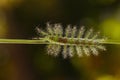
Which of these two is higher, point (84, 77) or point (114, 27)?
point (114, 27)

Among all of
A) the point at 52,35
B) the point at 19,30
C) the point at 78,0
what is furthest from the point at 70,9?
the point at 52,35

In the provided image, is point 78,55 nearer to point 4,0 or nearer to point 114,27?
point 114,27

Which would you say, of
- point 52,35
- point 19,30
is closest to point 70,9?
point 19,30

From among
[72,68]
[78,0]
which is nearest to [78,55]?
[72,68]

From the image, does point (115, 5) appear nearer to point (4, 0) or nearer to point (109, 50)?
point (109, 50)

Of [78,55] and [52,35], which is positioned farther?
[78,55]

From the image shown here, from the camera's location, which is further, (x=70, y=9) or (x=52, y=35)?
(x=70, y=9)

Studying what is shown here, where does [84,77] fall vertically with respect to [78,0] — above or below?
below
